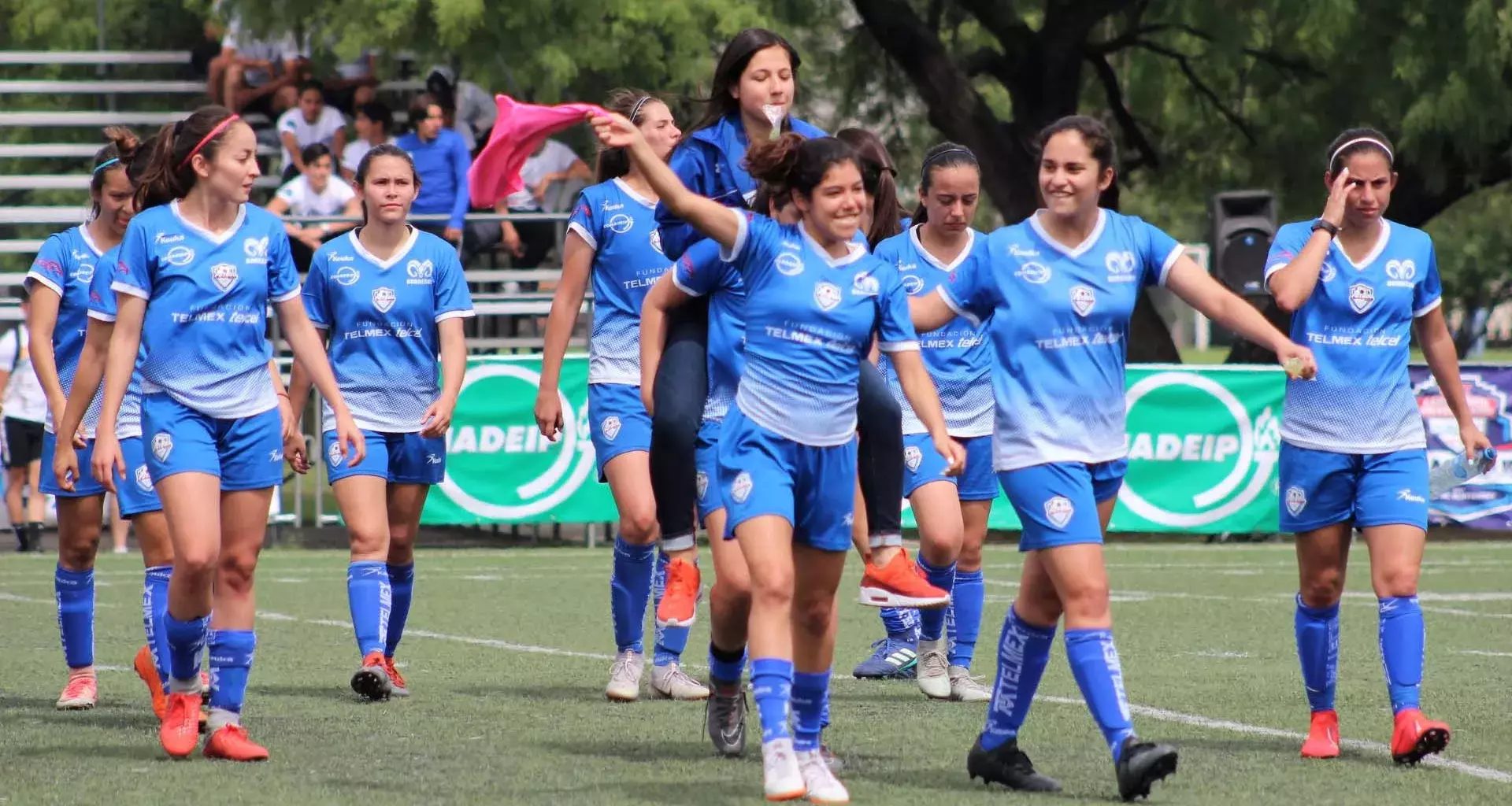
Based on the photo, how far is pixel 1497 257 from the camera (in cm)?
5100

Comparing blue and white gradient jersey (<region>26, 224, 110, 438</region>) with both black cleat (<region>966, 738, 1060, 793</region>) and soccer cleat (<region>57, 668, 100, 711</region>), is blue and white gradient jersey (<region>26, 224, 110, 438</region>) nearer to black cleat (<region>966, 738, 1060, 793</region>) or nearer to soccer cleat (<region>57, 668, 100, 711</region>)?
soccer cleat (<region>57, 668, 100, 711</region>)

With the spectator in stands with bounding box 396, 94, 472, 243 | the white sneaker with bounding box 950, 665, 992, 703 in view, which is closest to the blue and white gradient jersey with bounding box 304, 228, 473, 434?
the white sneaker with bounding box 950, 665, 992, 703

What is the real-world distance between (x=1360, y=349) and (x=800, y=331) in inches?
82.6

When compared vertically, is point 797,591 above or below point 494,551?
above

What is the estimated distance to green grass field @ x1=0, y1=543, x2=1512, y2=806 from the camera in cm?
663

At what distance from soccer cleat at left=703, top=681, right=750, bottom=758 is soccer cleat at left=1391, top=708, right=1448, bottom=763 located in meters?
2.06

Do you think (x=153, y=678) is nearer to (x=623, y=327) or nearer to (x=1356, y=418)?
(x=623, y=327)

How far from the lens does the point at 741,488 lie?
20.7ft

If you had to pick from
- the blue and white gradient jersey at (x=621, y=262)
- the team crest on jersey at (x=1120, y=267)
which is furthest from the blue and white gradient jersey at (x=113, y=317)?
the team crest on jersey at (x=1120, y=267)

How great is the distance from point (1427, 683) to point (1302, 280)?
2906 millimetres

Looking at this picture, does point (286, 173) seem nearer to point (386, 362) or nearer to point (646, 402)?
point (386, 362)

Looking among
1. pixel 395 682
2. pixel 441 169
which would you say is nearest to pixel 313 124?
pixel 441 169

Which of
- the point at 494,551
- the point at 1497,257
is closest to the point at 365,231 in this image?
the point at 494,551

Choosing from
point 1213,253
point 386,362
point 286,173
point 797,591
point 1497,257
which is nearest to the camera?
point 797,591
